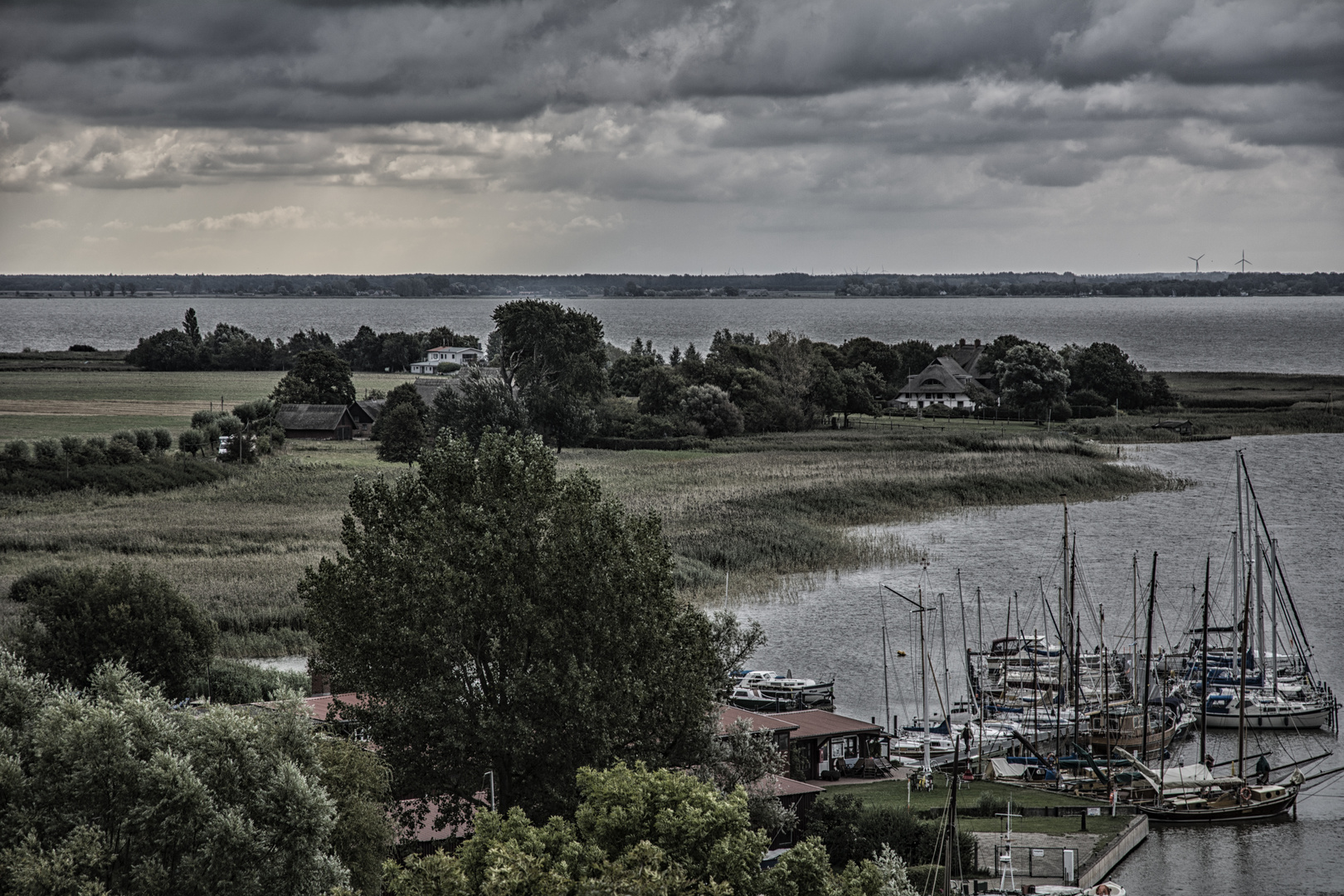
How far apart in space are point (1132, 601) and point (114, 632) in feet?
148

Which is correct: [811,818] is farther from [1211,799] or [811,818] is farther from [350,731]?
[1211,799]

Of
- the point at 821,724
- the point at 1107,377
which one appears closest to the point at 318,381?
the point at 1107,377

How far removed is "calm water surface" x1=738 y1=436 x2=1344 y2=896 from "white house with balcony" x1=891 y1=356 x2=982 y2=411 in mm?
44585

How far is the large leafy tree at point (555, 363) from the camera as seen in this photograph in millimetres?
116250

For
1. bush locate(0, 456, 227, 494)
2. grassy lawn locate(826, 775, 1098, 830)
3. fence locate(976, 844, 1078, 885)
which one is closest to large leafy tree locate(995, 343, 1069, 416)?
bush locate(0, 456, 227, 494)

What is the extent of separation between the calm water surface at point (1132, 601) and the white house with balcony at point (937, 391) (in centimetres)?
4459

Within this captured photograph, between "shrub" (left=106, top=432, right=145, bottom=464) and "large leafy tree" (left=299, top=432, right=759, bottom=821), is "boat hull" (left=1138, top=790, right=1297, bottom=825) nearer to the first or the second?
"large leafy tree" (left=299, top=432, right=759, bottom=821)

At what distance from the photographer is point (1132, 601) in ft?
208

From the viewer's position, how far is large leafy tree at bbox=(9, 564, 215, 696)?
41688mm

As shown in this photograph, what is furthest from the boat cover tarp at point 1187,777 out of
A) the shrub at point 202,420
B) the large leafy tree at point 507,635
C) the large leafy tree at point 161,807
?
the shrub at point 202,420

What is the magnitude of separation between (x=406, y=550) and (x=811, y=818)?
1192 centimetres

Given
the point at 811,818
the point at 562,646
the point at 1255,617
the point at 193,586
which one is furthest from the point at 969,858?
the point at 193,586

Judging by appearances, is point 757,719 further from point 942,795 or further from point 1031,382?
point 1031,382

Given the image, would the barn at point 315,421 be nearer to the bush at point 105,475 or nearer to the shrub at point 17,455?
the bush at point 105,475
